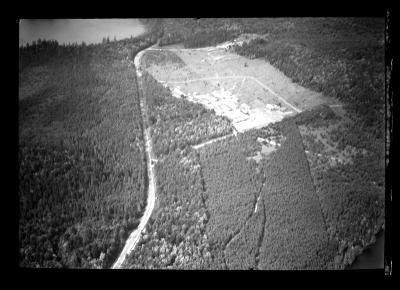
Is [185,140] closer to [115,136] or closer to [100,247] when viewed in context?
[115,136]

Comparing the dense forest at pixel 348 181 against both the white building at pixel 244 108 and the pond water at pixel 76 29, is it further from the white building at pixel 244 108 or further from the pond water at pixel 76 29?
the pond water at pixel 76 29

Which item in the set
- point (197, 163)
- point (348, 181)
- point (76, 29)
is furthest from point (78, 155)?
point (348, 181)

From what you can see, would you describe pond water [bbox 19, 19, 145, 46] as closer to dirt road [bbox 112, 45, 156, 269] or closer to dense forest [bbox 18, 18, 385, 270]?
dense forest [bbox 18, 18, 385, 270]

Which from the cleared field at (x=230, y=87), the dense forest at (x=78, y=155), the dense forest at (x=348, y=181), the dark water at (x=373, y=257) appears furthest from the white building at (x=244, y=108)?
the dark water at (x=373, y=257)

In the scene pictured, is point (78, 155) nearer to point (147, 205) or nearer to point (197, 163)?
point (147, 205)

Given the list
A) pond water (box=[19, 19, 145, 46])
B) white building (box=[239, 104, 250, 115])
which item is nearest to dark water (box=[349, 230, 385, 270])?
white building (box=[239, 104, 250, 115])

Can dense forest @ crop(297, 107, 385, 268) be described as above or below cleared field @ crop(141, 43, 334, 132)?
below
